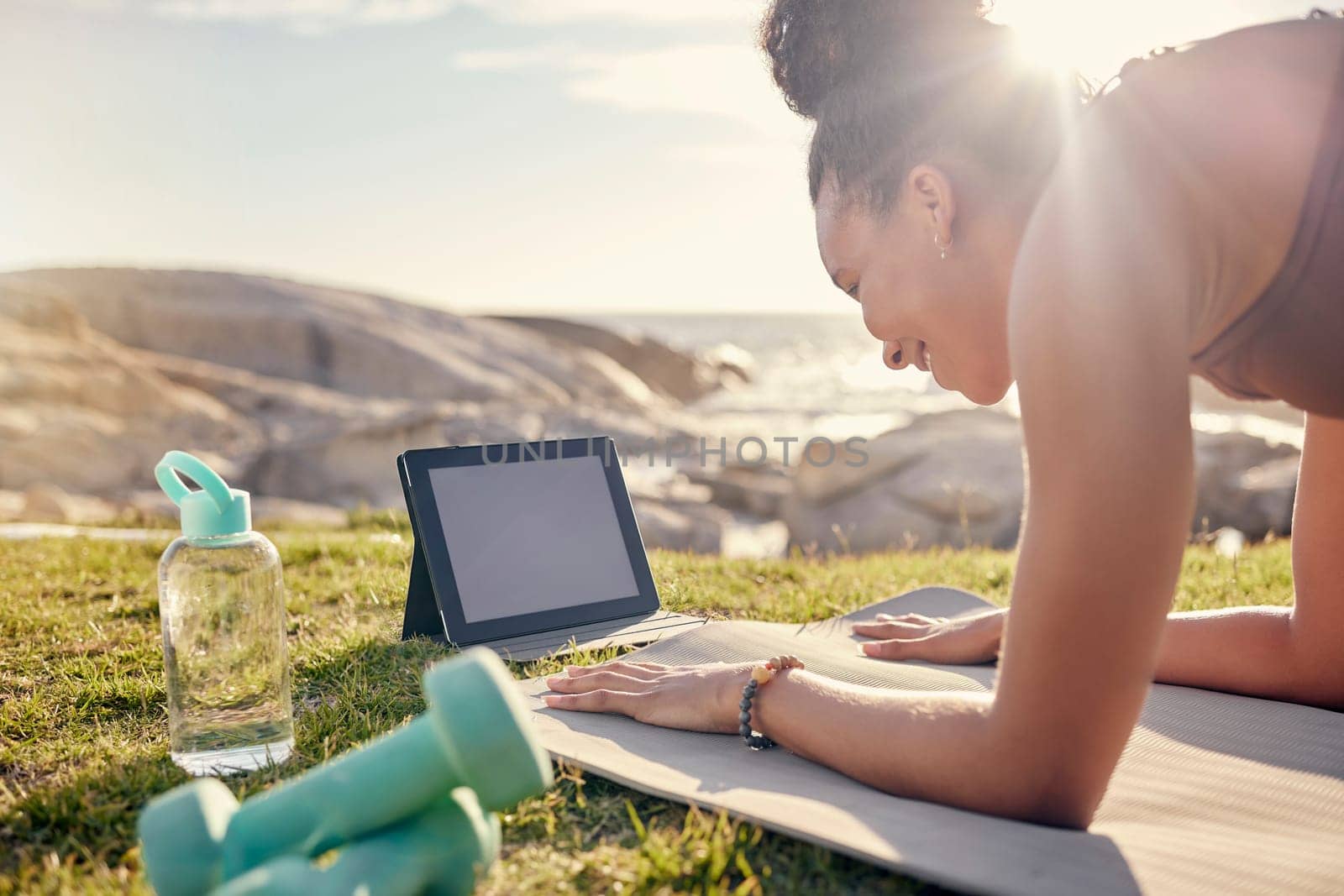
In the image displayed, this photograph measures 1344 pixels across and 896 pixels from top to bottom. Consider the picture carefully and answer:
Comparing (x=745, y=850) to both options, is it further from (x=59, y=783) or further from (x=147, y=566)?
(x=147, y=566)

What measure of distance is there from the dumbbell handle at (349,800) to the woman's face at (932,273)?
112cm

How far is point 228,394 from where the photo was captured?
13.8 meters

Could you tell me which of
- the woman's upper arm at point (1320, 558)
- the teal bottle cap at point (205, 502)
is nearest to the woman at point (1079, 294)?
the woman's upper arm at point (1320, 558)

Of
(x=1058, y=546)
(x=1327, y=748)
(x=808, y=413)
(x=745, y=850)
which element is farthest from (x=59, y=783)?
(x=808, y=413)

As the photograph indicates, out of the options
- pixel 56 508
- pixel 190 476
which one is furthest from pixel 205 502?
pixel 56 508

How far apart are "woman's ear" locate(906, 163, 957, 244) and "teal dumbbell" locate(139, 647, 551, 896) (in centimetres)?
104

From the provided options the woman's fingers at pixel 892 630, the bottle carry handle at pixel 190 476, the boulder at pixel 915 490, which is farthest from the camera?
the boulder at pixel 915 490

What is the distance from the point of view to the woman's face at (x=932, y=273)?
173 cm

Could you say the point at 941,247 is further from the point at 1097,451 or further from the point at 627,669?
the point at 627,669

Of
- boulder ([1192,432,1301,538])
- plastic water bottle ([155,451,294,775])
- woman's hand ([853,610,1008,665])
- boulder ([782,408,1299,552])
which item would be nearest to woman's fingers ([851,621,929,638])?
woman's hand ([853,610,1008,665])

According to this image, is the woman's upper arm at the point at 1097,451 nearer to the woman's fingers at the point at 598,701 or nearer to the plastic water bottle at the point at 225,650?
the woman's fingers at the point at 598,701

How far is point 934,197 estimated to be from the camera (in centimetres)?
174

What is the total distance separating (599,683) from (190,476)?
895 millimetres

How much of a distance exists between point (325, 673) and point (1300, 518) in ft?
7.04
